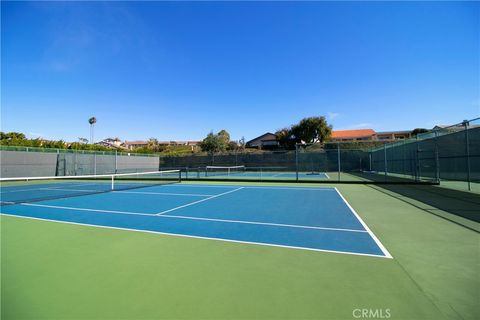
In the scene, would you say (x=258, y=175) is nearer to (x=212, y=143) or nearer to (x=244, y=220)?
(x=244, y=220)

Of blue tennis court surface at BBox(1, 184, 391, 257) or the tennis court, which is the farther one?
the tennis court

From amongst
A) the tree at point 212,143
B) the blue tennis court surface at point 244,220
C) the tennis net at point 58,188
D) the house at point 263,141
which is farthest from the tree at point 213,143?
the blue tennis court surface at point 244,220

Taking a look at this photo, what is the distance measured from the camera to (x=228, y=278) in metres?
3.18

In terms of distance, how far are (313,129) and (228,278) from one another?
164 feet

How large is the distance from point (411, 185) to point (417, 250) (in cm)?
1235

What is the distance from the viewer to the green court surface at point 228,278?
2506 mm

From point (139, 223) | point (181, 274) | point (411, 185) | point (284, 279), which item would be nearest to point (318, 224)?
point (284, 279)

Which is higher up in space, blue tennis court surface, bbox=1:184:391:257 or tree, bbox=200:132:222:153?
tree, bbox=200:132:222:153
